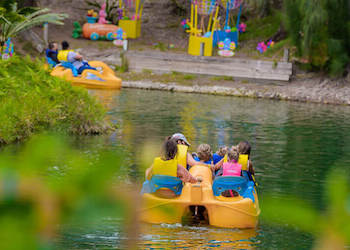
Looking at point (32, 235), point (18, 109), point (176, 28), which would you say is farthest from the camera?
point (176, 28)

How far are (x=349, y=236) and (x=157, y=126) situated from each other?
13751 mm

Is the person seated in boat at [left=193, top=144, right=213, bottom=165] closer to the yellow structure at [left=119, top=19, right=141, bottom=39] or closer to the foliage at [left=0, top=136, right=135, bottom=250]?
the foliage at [left=0, top=136, right=135, bottom=250]

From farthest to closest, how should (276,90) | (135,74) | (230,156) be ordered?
1. (135,74)
2. (276,90)
3. (230,156)

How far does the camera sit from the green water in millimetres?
7203

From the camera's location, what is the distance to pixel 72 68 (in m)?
20.5

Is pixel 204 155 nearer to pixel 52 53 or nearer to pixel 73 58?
pixel 73 58

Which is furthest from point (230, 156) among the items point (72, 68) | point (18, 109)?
point (72, 68)

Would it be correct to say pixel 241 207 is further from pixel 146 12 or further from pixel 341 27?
pixel 146 12

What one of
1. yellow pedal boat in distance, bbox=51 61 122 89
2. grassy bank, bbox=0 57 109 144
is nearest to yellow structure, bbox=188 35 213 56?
yellow pedal boat in distance, bbox=51 61 122 89

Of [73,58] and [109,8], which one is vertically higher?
[109,8]

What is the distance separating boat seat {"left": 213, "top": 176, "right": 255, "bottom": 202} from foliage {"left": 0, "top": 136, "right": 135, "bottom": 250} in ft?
22.2

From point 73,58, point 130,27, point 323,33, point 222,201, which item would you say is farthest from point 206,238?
point 130,27

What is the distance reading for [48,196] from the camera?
30.6 inches

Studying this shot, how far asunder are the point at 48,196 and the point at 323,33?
22746 millimetres
